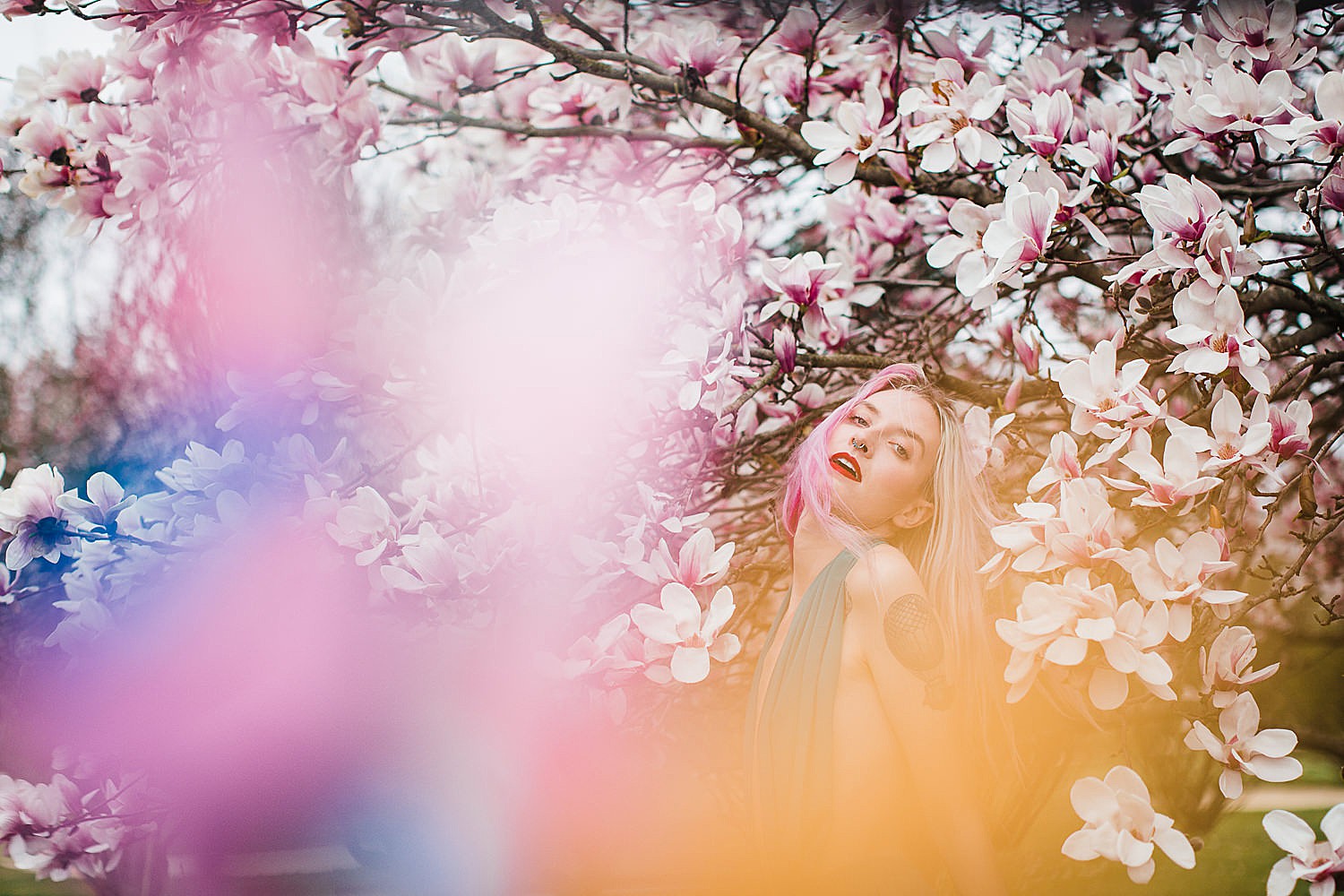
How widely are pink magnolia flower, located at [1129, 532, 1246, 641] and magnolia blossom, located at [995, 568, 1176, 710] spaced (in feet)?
0.07

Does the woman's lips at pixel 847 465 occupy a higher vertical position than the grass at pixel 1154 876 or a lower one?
higher

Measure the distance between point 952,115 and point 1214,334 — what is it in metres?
0.41

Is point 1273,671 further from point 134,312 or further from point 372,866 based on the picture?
point 134,312

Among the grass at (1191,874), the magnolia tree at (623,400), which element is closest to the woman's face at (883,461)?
the magnolia tree at (623,400)

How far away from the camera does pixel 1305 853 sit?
888mm

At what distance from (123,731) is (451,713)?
0.48 meters

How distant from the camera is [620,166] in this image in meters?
1.71

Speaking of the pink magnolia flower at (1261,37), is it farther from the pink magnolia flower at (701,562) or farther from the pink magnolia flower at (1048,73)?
the pink magnolia flower at (701,562)

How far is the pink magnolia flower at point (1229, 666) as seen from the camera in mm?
930

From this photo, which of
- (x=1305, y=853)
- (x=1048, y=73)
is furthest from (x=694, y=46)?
(x=1305, y=853)

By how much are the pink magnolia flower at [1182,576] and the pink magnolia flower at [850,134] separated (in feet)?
1.89

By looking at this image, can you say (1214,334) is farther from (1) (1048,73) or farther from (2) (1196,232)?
(1) (1048,73)

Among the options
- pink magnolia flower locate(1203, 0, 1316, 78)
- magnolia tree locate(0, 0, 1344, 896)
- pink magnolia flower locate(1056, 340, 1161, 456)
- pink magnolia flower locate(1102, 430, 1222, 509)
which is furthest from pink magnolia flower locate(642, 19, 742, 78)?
pink magnolia flower locate(1102, 430, 1222, 509)

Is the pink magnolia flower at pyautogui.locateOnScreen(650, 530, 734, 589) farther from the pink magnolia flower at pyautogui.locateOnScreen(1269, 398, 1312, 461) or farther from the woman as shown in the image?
the pink magnolia flower at pyautogui.locateOnScreen(1269, 398, 1312, 461)
